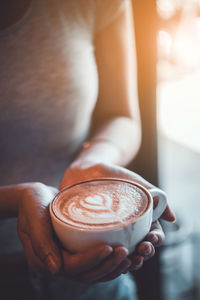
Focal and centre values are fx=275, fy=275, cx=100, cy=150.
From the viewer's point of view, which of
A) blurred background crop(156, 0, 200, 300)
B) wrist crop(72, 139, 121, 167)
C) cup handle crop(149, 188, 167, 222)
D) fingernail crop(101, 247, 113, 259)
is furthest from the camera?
blurred background crop(156, 0, 200, 300)

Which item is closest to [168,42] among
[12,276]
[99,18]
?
[99,18]

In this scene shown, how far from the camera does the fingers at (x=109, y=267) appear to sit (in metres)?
0.61

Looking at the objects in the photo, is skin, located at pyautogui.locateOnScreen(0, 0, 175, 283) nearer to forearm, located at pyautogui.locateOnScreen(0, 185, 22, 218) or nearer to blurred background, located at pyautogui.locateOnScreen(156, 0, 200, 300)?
forearm, located at pyautogui.locateOnScreen(0, 185, 22, 218)

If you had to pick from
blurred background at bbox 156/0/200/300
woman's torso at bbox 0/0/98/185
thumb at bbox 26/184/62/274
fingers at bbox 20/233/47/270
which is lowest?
blurred background at bbox 156/0/200/300

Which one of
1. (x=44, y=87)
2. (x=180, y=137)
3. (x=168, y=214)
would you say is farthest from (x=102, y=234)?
(x=180, y=137)

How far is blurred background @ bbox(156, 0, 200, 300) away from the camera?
2.08m

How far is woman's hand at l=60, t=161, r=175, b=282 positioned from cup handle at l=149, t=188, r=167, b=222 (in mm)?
37

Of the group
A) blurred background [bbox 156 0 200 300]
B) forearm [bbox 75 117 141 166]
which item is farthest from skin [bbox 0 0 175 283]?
blurred background [bbox 156 0 200 300]

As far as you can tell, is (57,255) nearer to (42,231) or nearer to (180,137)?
(42,231)

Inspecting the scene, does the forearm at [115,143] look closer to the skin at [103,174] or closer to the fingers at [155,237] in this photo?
the skin at [103,174]

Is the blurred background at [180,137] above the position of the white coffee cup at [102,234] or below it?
below

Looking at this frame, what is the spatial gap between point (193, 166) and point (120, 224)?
3.24 meters

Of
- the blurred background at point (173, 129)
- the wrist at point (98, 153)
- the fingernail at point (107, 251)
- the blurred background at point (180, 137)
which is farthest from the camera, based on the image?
the blurred background at point (180, 137)

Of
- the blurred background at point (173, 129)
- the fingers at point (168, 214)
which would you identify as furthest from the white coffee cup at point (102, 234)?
the blurred background at point (173, 129)
